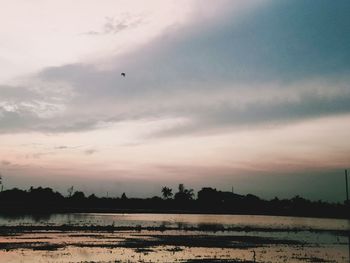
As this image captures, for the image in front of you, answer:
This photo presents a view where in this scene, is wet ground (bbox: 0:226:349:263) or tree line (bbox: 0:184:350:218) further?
tree line (bbox: 0:184:350:218)

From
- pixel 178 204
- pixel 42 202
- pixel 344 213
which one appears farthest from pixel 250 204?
pixel 42 202

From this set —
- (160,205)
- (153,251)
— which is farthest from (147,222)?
(160,205)

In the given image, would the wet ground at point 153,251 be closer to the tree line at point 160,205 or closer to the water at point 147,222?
the water at point 147,222

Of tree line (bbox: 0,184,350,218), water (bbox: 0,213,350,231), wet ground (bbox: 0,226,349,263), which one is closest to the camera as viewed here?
wet ground (bbox: 0,226,349,263)

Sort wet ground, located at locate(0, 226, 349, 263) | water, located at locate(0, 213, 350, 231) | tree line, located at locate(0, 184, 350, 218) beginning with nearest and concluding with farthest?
wet ground, located at locate(0, 226, 349, 263) → water, located at locate(0, 213, 350, 231) → tree line, located at locate(0, 184, 350, 218)

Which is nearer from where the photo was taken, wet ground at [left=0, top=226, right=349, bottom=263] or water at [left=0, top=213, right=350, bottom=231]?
wet ground at [left=0, top=226, right=349, bottom=263]

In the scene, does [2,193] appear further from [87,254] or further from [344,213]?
[87,254]

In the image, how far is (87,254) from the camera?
111 ft

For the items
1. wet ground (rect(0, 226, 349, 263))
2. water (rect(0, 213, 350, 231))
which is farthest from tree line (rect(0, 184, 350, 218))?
wet ground (rect(0, 226, 349, 263))

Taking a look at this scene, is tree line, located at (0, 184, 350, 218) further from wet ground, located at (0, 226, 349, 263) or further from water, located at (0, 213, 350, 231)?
wet ground, located at (0, 226, 349, 263)

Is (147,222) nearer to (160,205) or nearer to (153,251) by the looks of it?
(153,251)

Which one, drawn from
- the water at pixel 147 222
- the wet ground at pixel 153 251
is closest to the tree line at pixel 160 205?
the water at pixel 147 222

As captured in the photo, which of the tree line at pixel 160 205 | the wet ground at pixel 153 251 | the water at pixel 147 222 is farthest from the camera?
the tree line at pixel 160 205

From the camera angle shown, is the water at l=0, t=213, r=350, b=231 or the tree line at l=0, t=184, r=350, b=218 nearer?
the water at l=0, t=213, r=350, b=231
